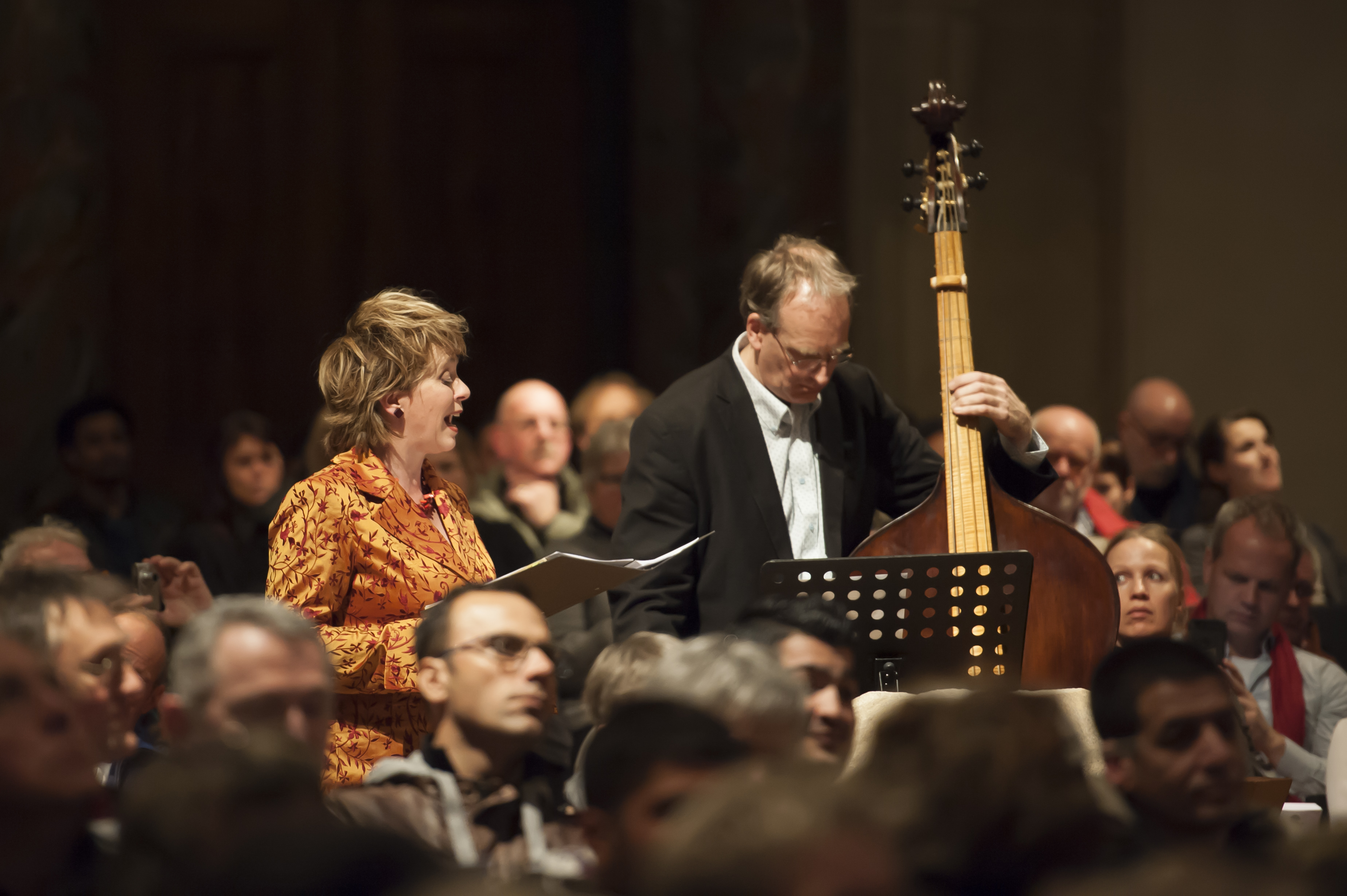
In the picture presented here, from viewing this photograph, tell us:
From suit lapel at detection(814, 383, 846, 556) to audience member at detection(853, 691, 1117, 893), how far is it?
175cm

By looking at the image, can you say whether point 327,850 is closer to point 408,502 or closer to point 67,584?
point 67,584

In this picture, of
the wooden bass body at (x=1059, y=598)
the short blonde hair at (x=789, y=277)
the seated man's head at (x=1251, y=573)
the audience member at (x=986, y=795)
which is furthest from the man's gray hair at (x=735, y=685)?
the seated man's head at (x=1251, y=573)

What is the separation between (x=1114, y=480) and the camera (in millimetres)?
6070

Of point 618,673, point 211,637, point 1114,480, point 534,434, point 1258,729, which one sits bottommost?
point 1258,729

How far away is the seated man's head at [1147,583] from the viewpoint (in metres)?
4.32

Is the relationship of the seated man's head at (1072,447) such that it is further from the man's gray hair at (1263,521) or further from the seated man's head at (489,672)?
the seated man's head at (489,672)

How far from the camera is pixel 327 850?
1.65 m

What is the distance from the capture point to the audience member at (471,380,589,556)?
575cm

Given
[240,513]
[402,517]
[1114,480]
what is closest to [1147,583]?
[1114,480]

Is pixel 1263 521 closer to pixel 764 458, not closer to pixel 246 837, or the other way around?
pixel 764 458

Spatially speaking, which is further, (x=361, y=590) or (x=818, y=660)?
(x=361, y=590)

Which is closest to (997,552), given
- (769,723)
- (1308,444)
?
(769,723)

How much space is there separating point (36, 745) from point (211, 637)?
0.41 meters

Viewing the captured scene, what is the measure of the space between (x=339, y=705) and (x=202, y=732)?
0.77 metres
